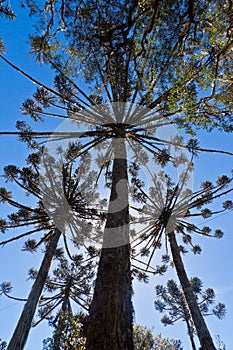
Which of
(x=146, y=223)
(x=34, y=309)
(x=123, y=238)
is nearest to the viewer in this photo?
(x=123, y=238)

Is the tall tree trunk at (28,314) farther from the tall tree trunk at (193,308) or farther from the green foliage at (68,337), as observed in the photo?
the tall tree trunk at (193,308)

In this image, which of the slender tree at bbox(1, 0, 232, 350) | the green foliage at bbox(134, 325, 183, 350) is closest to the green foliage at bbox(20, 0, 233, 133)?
the slender tree at bbox(1, 0, 232, 350)

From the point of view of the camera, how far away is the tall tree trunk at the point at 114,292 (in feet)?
7.74

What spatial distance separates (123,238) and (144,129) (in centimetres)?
552

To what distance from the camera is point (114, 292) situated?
2920 mm

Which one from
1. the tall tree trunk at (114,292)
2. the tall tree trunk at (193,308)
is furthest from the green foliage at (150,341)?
the tall tree trunk at (114,292)

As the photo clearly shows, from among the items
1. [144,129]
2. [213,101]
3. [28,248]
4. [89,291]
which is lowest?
[89,291]

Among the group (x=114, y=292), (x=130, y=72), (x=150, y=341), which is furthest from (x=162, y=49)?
(x=150, y=341)

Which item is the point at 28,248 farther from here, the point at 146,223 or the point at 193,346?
the point at 193,346

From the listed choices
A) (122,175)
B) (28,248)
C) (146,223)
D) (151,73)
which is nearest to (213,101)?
(151,73)

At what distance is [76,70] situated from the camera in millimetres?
8555

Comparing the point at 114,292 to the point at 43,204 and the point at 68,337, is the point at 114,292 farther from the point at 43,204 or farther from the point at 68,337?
the point at 43,204

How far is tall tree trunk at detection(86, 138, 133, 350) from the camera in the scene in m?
2.36

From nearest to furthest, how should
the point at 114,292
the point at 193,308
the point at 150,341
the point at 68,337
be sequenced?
1. the point at 114,292
2. the point at 68,337
3. the point at 193,308
4. the point at 150,341
